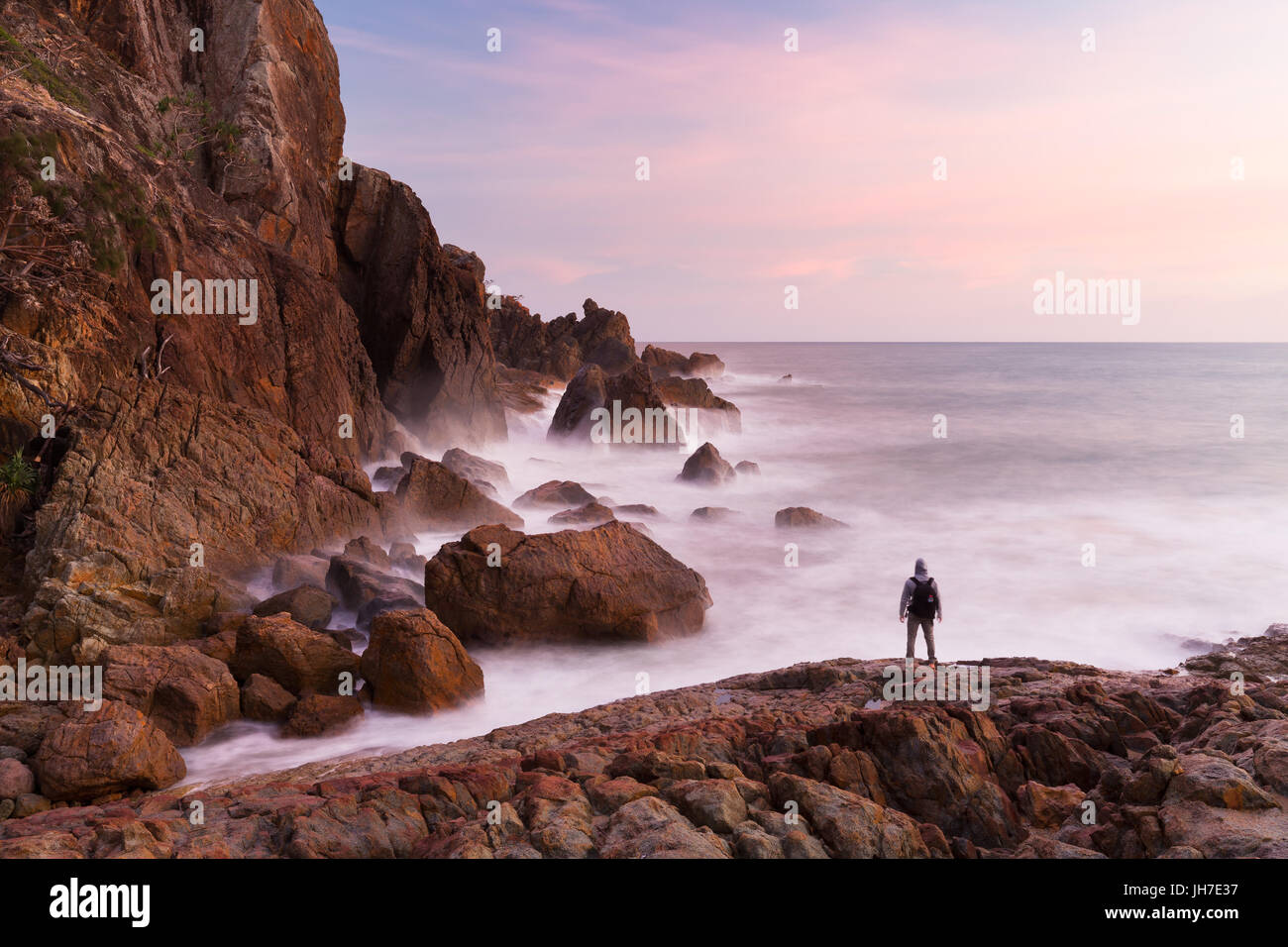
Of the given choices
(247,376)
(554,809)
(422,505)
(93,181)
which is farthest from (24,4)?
(554,809)

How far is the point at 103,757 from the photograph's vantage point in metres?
7.62

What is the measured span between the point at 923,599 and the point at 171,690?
9.98 meters

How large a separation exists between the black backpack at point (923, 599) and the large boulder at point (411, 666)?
6617mm

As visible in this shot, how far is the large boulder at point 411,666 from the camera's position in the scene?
417 inches

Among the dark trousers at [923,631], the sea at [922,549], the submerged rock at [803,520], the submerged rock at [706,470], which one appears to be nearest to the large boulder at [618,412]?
the sea at [922,549]

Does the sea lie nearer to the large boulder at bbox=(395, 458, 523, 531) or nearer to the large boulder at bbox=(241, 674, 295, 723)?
the large boulder at bbox=(241, 674, 295, 723)

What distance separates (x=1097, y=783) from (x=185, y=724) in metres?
9.63

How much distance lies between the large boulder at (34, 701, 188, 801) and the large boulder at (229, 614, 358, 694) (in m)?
2.06

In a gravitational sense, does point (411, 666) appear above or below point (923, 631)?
below

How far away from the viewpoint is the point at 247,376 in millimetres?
18688

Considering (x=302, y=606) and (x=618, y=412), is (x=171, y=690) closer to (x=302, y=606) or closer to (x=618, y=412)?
(x=302, y=606)

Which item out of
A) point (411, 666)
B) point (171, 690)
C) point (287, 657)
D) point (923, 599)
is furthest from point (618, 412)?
point (171, 690)

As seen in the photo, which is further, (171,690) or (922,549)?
(922,549)

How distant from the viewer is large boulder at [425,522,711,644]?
1320 cm
